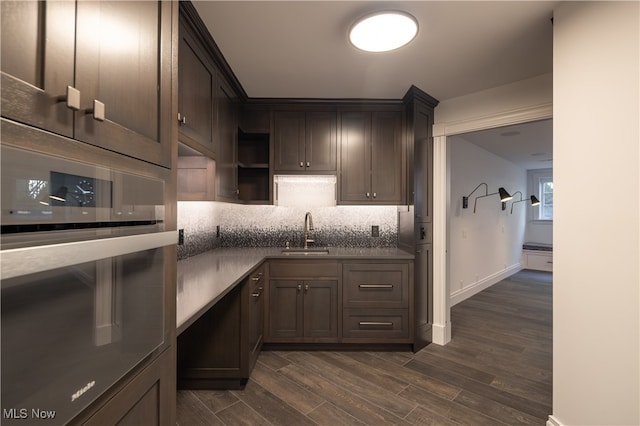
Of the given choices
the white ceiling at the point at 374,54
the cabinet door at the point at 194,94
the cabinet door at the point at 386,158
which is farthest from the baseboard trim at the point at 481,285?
the cabinet door at the point at 194,94

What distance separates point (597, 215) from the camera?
1356 millimetres

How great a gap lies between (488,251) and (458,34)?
431 cm

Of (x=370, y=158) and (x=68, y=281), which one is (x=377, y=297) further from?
(x=68, y=281)

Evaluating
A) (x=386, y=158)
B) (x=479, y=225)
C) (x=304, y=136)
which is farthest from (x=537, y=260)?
(x=304, y=136)

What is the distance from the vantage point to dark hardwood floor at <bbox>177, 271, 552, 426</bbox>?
70.1 inches

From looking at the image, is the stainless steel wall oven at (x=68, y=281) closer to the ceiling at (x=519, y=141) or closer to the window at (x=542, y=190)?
the ceiling at (x=519, y=141)

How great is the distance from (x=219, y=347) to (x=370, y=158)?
230 centimetres

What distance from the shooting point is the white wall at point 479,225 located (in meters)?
4.01

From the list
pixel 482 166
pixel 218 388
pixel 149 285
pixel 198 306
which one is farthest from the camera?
pixel 482 166

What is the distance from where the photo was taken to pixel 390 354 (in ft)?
8.46

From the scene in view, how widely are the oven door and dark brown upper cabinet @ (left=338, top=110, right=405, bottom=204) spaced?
2380 millimetres

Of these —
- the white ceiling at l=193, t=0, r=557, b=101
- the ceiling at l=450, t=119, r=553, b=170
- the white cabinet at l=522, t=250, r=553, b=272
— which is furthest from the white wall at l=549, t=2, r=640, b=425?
the white cabinet at l=522, t=250, r=553, b=272

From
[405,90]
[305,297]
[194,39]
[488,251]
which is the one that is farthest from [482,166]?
[194,39]

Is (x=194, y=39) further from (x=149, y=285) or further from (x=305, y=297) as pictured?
(x=305, y=297)
